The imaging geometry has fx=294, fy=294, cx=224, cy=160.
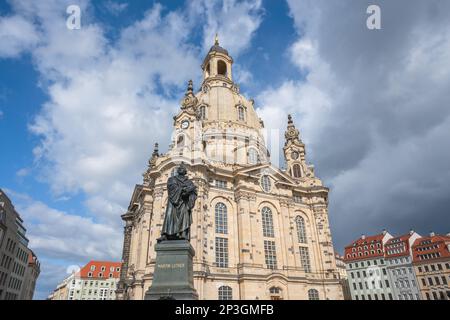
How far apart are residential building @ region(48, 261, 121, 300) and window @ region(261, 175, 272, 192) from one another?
1921 inches

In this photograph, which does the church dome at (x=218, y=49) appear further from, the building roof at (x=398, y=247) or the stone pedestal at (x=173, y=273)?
the stone pedestal at (x=173, y=273)

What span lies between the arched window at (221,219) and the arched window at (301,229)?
1091 cm

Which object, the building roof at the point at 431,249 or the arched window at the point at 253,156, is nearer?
the arched window at the point at 253,156

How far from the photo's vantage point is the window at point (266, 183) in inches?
1548

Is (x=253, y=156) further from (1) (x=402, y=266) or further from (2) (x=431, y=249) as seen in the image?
(2) (x=431, y=249)

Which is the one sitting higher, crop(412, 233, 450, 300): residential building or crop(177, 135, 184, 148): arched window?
crop(177, 135, 184, 148): arched window

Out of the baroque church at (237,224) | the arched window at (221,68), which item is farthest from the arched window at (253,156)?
the arched window at (221,68)

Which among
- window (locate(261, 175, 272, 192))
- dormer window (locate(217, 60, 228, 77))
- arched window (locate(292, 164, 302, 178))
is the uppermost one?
dormer window (locate(217, 60, 228, 77))

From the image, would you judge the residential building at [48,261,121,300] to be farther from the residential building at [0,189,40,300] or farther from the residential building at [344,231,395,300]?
the residential building at [344,231,395,300]

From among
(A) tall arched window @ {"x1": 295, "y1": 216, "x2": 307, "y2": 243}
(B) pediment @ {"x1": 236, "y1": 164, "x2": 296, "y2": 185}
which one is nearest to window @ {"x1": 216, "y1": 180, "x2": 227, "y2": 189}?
(B) pediment @ {"x1": 236, "y1": 164, "x2": 296, "y2": 185}

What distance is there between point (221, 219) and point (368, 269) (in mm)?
39321

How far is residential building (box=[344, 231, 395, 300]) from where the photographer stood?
182 ft

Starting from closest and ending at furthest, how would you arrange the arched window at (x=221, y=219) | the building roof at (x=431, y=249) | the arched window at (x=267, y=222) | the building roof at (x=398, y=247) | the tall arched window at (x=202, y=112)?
the arched window at (x=221, y=219), the arched window at (x=267, y=222), the building roof at (x=431, y=249), the tall arched window at (x=202, y=112), the building roof at (x=398, y=247)

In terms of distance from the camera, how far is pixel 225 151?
4597 centimetres
